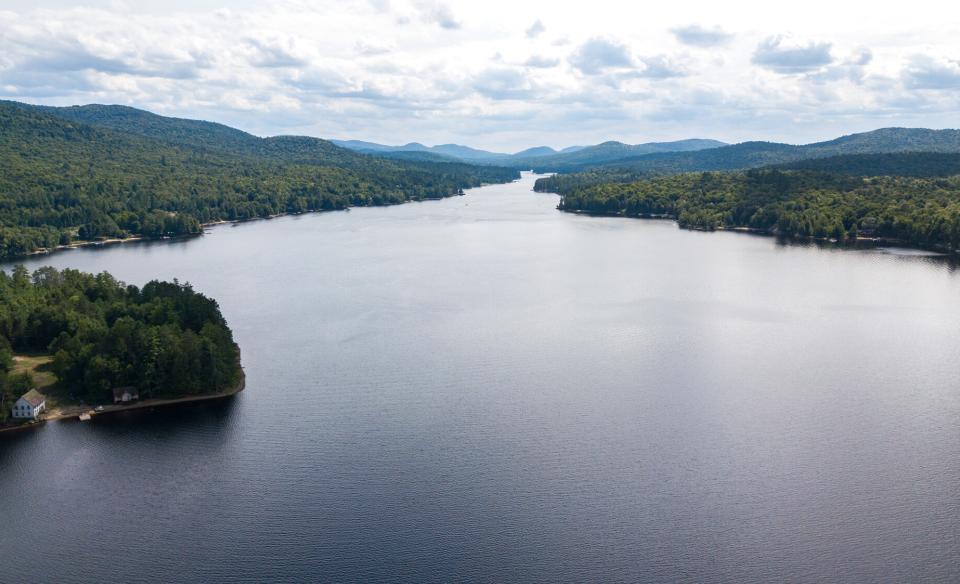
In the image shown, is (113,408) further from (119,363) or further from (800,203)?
(800,203)

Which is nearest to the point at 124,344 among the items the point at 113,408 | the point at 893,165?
the point at 113,408

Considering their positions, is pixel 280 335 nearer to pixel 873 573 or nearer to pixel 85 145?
pixel 873 573

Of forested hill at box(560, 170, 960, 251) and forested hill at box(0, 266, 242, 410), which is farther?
forested hill at box(560, 170, 960, 251)

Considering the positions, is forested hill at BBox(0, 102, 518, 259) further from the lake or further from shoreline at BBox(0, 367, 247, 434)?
shoreline at BBox(0, 367, 247, 434)

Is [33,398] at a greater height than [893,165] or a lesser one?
lesser

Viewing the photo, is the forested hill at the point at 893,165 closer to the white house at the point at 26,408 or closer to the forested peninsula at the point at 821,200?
the forested peninsula at the point at 821,200

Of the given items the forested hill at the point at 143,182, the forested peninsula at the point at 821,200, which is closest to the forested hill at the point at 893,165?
the forested peninsula at the point at 821,200

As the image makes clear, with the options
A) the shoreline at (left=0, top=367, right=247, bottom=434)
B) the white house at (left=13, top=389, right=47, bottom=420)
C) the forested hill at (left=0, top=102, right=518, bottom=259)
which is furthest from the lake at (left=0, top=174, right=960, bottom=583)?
the forested hill at (left=0, top=102, right=518, bottom=259)
